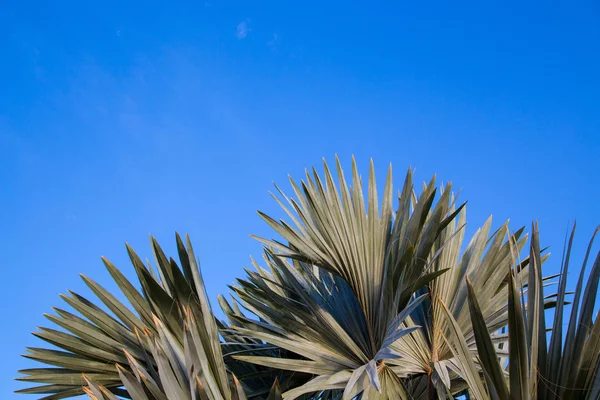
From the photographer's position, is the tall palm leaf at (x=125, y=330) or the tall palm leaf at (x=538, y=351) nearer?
the tall palm leaf at (x=538, y=351)

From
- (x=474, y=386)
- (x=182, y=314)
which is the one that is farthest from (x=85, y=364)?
(x=474, y=386)

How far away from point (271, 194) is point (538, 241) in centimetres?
200

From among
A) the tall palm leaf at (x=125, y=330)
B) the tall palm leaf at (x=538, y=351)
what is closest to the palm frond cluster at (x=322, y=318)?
the tall palm leaf at (x=125, y=330)

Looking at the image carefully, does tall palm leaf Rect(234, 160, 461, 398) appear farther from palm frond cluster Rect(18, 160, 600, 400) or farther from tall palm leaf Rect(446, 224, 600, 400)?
tall palm leaf Rect(446, 224, 600, 400)

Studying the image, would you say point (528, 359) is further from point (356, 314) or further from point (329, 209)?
point (329, 209)

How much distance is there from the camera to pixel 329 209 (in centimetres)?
345

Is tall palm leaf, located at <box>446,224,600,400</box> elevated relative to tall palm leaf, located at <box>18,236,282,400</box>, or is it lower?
lower

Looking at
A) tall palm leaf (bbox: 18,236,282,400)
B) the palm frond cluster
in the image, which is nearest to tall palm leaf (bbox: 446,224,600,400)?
the palm frond cluster

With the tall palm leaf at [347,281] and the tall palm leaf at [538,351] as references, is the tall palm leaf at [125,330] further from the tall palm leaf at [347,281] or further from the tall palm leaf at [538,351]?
the tall palm leaf at [538,351]

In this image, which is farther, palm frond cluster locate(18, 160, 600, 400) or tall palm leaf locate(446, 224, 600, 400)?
palm frond cluster locate(18, 160, 600, 400)

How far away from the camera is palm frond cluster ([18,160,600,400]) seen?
8.71 ft

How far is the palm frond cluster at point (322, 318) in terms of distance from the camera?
8.71 feet

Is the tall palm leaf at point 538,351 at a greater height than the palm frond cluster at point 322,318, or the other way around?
the palm frond cluster at point 322,318

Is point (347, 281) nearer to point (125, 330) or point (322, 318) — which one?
point (322, 318)
